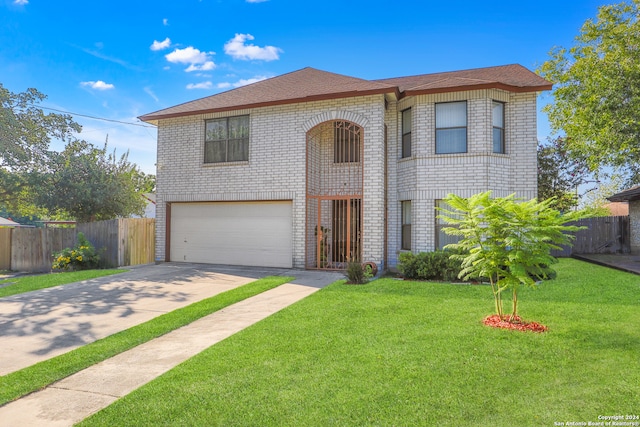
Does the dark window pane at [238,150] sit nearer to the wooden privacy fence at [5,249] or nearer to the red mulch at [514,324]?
the red mulch at [514,324]

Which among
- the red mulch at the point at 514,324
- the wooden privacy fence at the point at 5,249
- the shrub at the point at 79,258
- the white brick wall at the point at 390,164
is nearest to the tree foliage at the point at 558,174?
the white brick wall at the point at 390,164

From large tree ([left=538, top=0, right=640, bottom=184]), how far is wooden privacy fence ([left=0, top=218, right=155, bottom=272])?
17569 mm

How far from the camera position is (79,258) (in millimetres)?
12570

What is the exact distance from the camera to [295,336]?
16.8ft

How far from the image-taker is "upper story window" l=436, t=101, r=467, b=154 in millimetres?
11430

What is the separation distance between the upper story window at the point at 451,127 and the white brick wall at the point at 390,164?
18 cm

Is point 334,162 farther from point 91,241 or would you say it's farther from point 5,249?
point 5,249

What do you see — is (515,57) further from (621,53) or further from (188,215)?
(188,215)

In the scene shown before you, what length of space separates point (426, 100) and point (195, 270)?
8.92 metres

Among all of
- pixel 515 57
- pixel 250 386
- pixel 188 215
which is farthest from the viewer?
pixel 515 57

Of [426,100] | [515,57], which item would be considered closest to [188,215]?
[426,100]

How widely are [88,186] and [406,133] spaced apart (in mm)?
14365

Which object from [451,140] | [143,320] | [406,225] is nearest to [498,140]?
[451,140]

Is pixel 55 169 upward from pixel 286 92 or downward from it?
downward
